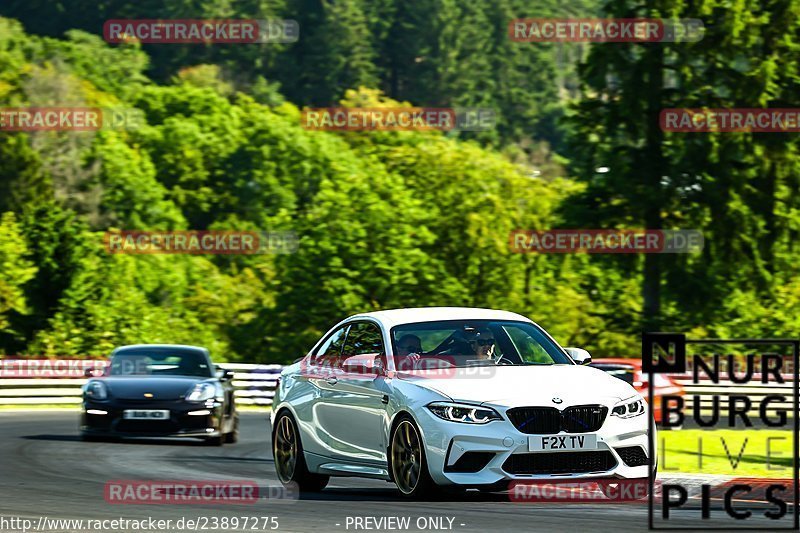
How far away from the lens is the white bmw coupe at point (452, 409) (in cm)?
1152

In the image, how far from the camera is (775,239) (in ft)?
161

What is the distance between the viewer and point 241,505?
1183 centimetres

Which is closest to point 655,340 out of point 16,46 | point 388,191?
point 388,191

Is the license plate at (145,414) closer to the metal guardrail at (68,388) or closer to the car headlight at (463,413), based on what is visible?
the car headlight at (463,413)

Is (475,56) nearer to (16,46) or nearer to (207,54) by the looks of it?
(207,54)

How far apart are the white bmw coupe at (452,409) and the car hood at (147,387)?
5.53 meters

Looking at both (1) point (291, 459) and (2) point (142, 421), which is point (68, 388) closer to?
(2) point (142, 421)

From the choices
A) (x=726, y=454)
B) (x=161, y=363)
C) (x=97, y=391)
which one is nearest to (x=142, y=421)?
(x=97, y=391)

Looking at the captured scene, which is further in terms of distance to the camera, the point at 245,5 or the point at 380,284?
the point at 245,5

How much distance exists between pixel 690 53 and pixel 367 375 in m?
36.3

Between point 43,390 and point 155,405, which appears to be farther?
point 43,390

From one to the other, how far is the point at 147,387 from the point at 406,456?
27.3 feet

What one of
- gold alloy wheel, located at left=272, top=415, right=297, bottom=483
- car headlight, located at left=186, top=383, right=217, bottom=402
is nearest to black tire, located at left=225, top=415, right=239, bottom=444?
car headlight, located at left=186, top=383, right=217, bottom=402

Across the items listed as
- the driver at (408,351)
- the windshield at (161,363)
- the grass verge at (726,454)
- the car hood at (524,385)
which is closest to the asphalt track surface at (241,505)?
the car hood at (524,385)
